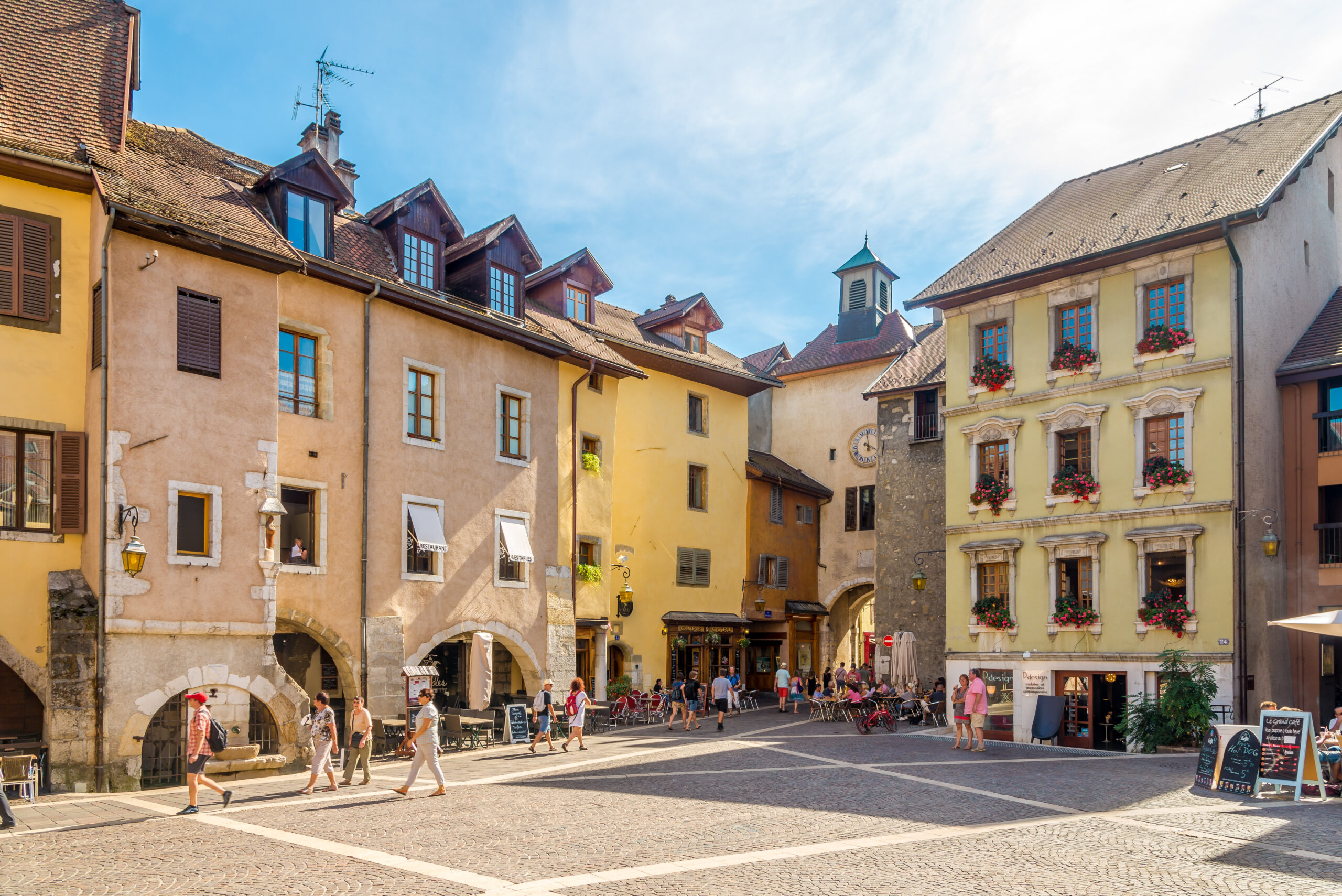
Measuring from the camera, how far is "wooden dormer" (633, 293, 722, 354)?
3728 centimetres

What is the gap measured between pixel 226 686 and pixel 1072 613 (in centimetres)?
1814

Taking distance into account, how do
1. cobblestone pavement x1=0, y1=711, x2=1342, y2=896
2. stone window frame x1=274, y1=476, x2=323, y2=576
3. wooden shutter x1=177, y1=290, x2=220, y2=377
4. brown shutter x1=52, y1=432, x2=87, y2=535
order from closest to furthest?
cobblestone pavement x1=0, y1=711, x2=1342, y2=896 → brown shutter x1=52, y1=432, x2=87, y2=535 → wooden shutter x1=177, y1=290, x2=220, y2=377 → stone window frame x1=274, y1=476, x2=323, y2=576

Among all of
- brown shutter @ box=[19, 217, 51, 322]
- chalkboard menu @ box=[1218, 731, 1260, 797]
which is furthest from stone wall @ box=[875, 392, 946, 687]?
brown shutter @ box=[19, 217, 51, 322]

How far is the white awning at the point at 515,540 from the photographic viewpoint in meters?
26.2

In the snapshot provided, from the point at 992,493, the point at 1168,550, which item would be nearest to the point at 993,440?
the point at 992,493

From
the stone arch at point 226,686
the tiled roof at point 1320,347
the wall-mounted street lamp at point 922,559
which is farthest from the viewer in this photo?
the wall-mounted street lamp at point 922,559

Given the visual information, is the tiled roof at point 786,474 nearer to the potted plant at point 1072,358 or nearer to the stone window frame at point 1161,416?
the potted plant at point 1072,358

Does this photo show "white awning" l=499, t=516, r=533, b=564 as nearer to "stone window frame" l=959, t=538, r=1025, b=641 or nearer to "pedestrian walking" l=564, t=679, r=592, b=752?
"pedestrian walking" l=564, t=679, r=592, b=752

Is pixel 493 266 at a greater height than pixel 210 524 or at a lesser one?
greater

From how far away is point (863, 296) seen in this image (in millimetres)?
47312

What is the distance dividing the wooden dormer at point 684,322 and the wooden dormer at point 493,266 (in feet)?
29.9

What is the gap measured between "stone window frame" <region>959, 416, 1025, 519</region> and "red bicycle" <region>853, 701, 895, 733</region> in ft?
17.8

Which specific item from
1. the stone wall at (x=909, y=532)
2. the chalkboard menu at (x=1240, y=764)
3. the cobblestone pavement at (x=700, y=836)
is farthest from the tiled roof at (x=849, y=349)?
the chalkboard menu at (x=1240, y=764)

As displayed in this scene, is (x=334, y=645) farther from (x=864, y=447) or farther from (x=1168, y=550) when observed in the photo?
(x=864, y=447)
